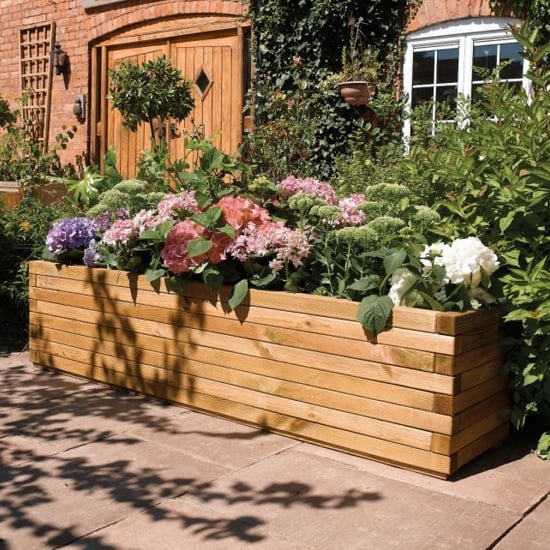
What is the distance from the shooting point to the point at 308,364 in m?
3.25

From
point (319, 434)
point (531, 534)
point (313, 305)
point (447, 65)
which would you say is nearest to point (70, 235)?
point (313, 305)

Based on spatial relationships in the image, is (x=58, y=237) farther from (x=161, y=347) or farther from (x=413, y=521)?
(x=413, y=521)

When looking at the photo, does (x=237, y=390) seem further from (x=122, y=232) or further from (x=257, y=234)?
(x=122, y=232)

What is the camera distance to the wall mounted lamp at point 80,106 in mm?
9719

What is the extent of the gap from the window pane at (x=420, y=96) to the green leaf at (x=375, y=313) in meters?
4.51

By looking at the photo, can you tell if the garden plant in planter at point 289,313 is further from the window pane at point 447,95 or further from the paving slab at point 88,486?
the window pane at point 447,95

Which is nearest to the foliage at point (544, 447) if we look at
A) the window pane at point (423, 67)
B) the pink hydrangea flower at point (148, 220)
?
the pink hydrangea flower at point (148, 220)

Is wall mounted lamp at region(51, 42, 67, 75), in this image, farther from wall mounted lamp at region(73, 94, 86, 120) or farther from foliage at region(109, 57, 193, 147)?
foliage at region(109, 57, 193, 147)

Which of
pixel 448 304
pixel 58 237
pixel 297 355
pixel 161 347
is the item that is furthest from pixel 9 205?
pixel 448 304

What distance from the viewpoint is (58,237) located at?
4.30 m

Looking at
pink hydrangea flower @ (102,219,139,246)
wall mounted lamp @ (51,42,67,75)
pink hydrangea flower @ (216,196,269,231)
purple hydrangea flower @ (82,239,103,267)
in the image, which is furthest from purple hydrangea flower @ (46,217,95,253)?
wall mounted lamp @ (51,42,67,75)

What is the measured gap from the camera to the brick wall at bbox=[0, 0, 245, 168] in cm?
905

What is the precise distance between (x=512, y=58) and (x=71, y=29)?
5812mm

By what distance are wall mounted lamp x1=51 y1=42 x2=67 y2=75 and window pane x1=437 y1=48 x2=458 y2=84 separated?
16.8ft
